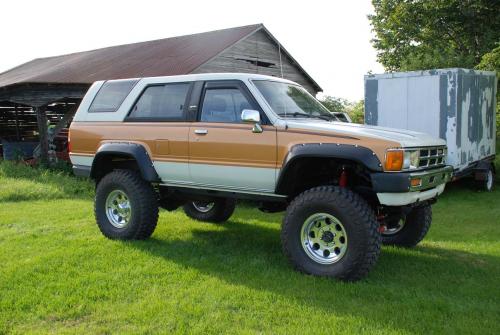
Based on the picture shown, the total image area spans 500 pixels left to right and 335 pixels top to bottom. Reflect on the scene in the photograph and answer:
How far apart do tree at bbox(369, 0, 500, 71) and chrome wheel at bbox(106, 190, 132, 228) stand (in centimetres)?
1860

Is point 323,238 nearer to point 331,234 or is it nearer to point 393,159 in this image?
point 331,234

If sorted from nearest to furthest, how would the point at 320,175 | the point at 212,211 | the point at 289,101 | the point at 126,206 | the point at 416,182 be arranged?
the point at 416,182 < the point at 320,175 < the point at 289,101 < the point at 126,206 < the point at 212,211

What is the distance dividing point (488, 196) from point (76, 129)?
901 cm

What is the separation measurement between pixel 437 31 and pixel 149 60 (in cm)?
1602

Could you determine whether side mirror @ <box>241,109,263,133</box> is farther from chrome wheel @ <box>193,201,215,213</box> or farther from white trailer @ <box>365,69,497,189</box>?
white trailer @ <box>365,69,497,189</box>

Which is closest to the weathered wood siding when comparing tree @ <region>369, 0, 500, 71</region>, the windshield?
tree @ <region>369, 0, 500, 71</region>

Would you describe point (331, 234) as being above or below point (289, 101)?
below

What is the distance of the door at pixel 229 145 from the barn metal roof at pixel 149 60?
10.1 m

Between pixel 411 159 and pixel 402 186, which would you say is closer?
pixel 402 186

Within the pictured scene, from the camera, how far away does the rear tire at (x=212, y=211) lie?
795cm

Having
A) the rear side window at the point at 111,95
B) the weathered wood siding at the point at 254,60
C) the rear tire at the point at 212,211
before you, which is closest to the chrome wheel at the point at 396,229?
the rear tire at the point at 212,211

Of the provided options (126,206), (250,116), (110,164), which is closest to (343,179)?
(250,116)

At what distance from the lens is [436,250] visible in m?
6.45

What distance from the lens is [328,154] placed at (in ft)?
16.4
